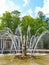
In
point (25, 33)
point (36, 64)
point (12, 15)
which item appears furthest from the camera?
point (12, 15)

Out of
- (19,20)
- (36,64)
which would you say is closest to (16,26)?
(19,20)

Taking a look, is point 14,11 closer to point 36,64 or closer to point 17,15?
point 17,15

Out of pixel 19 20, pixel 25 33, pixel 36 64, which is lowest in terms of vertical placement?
pixel 36 64

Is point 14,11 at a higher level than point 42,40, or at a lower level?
higher

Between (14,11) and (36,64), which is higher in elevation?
(14,11)

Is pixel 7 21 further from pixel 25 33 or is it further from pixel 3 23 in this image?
pixel 25 33

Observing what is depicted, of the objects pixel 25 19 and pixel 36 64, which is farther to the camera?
pixel 25 19

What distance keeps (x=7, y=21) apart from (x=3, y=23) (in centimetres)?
99

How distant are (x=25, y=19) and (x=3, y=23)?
5.08 metres

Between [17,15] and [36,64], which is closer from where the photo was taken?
[36,64]

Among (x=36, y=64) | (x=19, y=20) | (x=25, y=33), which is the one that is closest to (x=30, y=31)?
(x=25, y=33)

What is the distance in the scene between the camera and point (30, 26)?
47750 mm

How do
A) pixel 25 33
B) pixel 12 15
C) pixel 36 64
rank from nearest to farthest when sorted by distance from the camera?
pixel 36 64 → pixel 25 33 → pixel 12 15

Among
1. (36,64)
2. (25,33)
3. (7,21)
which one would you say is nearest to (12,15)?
(7,21)
